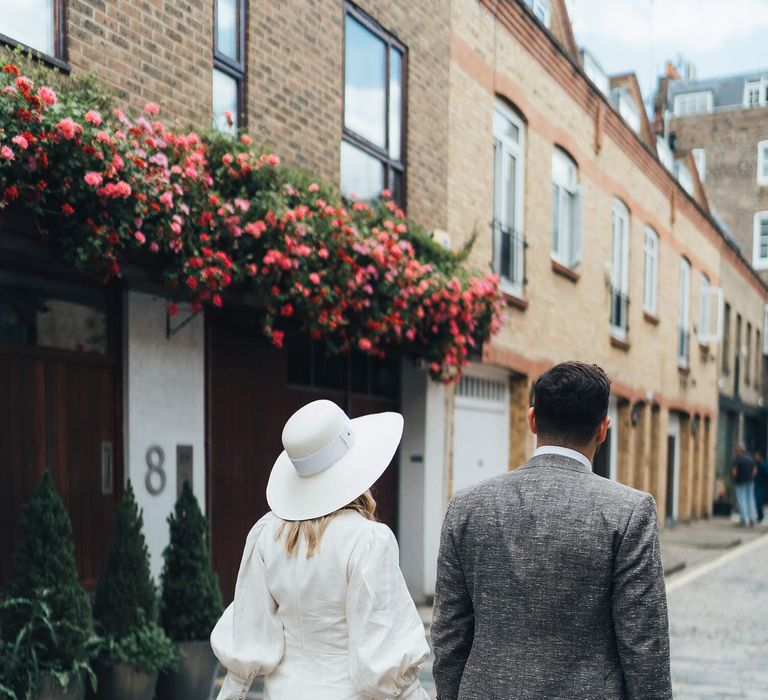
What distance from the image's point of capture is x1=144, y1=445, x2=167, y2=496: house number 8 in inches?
272

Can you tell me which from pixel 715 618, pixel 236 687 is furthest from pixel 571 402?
pixel 715 618

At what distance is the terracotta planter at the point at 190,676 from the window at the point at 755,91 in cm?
3846

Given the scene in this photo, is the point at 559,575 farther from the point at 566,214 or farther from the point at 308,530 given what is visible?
the point at 566,214

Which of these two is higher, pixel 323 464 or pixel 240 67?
pixel 240 67

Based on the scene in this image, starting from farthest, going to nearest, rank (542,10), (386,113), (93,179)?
1. (542,10)
2. (386,113)
3. (93,179)

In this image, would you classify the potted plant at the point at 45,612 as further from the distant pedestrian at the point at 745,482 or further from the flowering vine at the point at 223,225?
the distant pedestrian at the point at 745,482

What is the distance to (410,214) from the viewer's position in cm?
1017

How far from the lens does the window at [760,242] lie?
3634 centimetres

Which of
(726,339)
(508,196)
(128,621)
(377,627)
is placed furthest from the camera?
(726,339)

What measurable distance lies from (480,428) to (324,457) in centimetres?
906

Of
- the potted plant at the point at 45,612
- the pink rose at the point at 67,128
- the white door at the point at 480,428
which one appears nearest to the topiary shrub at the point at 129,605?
the potted plant at the point at 45,612

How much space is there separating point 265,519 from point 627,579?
3.89 ft

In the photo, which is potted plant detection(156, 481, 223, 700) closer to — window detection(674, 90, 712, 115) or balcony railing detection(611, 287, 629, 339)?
balcony railing detection(611, 287, 629, 339)

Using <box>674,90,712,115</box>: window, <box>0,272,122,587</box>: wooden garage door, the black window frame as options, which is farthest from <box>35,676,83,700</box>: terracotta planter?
<box>674,90,712,115</box>: window
